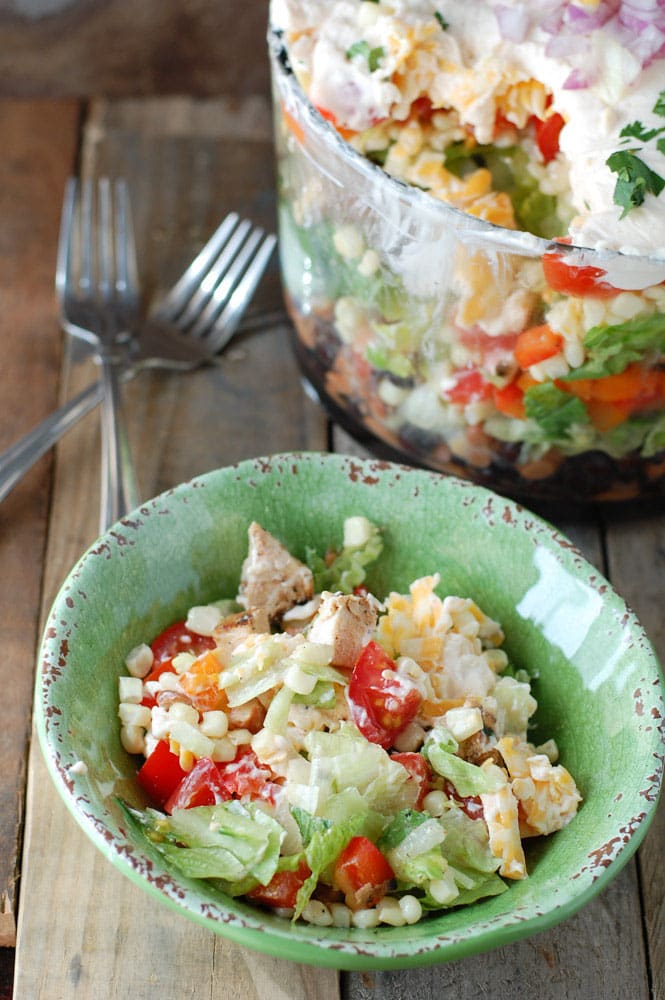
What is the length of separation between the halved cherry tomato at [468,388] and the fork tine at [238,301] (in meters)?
0.63

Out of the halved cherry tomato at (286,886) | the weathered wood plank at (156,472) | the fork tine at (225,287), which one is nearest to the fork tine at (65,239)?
the weathered wood plank at (156,472)

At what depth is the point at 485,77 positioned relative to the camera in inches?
66.4

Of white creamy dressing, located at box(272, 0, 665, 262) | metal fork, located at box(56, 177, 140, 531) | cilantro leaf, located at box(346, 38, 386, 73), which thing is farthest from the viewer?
metal fork, located at box(56, 177, 140, 531)

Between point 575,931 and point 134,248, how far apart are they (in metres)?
1.63

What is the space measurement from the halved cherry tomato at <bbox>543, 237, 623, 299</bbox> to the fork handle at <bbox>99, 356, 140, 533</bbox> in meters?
0.80

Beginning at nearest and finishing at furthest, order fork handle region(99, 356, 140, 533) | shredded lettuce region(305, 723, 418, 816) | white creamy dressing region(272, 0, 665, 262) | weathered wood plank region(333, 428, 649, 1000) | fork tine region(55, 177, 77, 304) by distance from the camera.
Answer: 1. shredded lettuce region(305, 723, 418, 816)
2. weathered wood plank region(333, 428, 649, 1000)
3. white creamy dressing region(272, 0, 665, 262)
4. fork handle region(99, 356, 140, 533)
5. fork tine region(55, 177, 77, 304)

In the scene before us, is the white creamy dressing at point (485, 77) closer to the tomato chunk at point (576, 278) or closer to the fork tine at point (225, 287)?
the tomato chunk at point (576, 278)

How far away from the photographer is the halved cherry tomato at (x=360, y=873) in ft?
4.42

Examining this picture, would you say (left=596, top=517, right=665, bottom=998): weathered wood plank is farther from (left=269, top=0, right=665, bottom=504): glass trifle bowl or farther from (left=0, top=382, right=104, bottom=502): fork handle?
(left=0, top=382, right=104, bottom=502): fork handle

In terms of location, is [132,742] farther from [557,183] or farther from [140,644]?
[557,183]

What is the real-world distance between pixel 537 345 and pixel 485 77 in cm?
40

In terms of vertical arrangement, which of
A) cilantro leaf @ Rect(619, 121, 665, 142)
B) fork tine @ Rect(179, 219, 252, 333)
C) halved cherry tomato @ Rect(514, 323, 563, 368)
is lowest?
fork tine @ Rect(179, 219, 252, 333)

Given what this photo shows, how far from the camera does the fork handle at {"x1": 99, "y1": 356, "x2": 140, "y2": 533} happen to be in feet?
6.44

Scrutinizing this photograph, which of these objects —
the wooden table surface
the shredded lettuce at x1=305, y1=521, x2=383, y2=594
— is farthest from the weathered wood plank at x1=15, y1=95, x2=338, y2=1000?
the shredded lettuce at x1=305, y1=521, x2=383, y2=594
